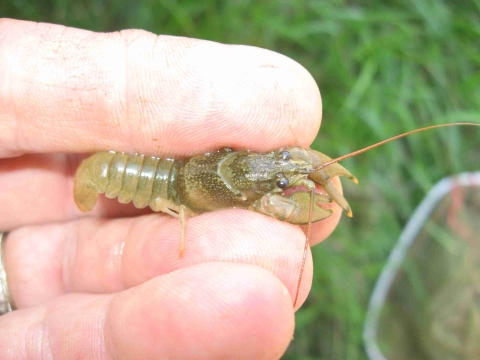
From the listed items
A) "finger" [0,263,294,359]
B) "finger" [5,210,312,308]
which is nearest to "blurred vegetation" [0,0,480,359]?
"finger" [5,210,312,308]

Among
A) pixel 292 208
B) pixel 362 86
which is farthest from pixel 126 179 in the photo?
pixel 362 86

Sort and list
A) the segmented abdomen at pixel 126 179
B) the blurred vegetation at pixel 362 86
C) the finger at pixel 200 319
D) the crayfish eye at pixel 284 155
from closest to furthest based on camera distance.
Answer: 1. the finger at pixel 200 319
2. the crayfish eye at pixel 284 155
3. the segmented abdomen at pixel 126 179
4. the blurred vegetation at pixel 362 86

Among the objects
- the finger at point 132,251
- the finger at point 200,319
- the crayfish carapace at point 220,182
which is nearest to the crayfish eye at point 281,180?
the crayfish carapace at point 220,182

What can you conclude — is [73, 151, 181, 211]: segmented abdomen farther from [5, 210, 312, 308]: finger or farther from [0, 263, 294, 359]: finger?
[0, 263, 294, 359]: finger

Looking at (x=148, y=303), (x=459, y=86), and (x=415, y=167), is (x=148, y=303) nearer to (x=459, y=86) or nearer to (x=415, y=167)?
(x=415, y=167)

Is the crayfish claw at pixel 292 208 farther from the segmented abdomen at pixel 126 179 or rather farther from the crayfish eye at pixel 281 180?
the segmented abdomen at pixel 126 179

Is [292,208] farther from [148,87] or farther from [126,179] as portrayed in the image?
[126,179]
